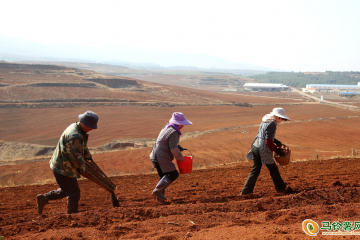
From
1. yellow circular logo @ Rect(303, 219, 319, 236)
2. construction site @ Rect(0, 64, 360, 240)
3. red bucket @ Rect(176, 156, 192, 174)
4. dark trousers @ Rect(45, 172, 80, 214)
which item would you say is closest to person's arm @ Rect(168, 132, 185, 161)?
red bucket @ Rect(176, 156, 192, 174)

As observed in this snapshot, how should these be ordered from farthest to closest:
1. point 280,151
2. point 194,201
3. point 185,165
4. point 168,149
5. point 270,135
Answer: point 280,151 → point 194,201 → point 270,135 → point 185,165 → point 168,149

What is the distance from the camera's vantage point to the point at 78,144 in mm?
4273

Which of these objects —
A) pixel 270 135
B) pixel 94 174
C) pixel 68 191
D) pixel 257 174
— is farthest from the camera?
pixel 257 174

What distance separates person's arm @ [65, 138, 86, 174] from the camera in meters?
4.23

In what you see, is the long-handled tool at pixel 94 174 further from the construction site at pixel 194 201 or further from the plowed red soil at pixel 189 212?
the plowed red soil at pixel 189 212

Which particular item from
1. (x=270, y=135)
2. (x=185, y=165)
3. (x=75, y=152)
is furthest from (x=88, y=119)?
(x=270, y=135)

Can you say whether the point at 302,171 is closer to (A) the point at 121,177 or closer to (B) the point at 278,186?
(B) the point at 278,186

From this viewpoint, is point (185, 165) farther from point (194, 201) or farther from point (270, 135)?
point (270, 135)

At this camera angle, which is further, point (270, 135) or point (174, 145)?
point (270, 135)

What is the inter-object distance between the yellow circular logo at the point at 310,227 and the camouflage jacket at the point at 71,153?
3.16 metres

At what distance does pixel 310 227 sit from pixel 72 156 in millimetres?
3371

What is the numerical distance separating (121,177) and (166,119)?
84.7 feet

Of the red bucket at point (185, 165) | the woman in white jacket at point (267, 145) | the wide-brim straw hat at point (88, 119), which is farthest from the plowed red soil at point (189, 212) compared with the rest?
the wide-brim straw hat at point (88, 119)

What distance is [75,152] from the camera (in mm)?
4277
